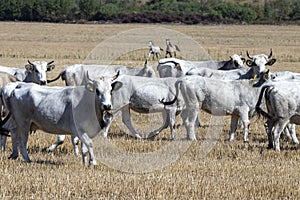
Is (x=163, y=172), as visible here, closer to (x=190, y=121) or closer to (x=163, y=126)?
(x=190, y=121)

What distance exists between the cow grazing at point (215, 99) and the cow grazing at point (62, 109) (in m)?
4.20

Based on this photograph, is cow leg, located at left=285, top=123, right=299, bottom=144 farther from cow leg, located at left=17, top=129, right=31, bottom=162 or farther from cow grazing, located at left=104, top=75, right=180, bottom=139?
cow leg, located at left=17, top=129, right=31, bottom=162

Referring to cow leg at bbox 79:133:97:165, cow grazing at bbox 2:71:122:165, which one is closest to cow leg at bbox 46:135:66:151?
cow grazing at bbox 2:71:122:165

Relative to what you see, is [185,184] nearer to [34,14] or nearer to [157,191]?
[157,191]

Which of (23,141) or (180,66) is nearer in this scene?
(23,141)

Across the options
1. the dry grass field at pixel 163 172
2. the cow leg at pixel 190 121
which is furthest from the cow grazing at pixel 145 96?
the dry grass field at pixel 163 172

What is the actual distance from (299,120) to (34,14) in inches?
3872

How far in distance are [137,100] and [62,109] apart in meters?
4.55

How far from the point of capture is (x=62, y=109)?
13.6m

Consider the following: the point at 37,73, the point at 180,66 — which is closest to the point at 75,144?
the point at 37,73

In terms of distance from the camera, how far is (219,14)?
114438 millimetres

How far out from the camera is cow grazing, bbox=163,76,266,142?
17562mm

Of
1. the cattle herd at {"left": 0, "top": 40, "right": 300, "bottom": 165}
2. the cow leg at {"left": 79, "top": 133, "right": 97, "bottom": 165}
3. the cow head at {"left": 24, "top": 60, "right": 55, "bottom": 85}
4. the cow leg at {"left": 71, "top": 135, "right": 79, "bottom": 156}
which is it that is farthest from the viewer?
the cow head at {"left": 24, "top": 60, "right": 55, "bottom": 85}

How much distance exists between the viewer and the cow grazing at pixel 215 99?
17562mm
